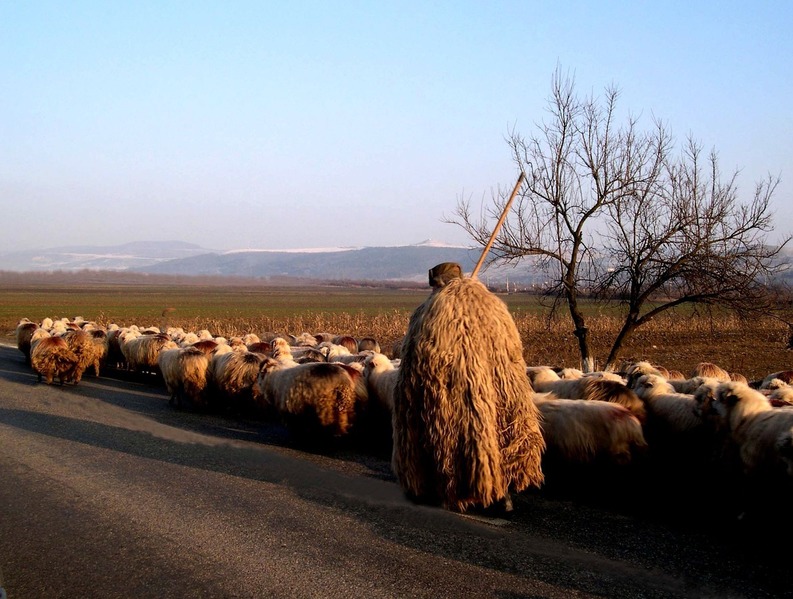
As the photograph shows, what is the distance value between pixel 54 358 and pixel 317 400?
957cm

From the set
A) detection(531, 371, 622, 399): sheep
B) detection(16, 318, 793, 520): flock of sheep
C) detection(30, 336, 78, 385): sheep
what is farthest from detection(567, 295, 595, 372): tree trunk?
detection(30, 336, 78, 385): sheep

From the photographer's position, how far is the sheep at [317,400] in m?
10.8

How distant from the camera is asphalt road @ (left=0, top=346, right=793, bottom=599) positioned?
5438 millimetres

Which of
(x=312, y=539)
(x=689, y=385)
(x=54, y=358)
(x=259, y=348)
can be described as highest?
(x=689, y=385)

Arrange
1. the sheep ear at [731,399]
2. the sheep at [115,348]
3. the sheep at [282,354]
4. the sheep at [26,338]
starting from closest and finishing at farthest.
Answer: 1. the sheep ear at [731,399]
2. the sheep at [282,354]
3. the sheep at [115,348]
4. the sheep at [26,338]

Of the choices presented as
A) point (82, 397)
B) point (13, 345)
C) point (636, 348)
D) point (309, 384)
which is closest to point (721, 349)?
point (636, 348)

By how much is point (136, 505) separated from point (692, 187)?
41.6 feet

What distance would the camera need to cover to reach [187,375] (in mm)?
14078

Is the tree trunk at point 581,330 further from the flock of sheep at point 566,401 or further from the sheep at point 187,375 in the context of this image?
the sheep at point 187,375

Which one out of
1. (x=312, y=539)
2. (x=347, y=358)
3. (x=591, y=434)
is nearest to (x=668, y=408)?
(x=591, y=434)

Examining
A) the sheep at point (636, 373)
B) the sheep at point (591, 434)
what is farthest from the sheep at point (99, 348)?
the sheep at point (591, 434)

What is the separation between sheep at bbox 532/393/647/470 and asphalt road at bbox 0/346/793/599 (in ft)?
1.56

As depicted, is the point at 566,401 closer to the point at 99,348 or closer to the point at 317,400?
the point at 317,400

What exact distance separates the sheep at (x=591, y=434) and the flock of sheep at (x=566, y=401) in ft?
0.04
